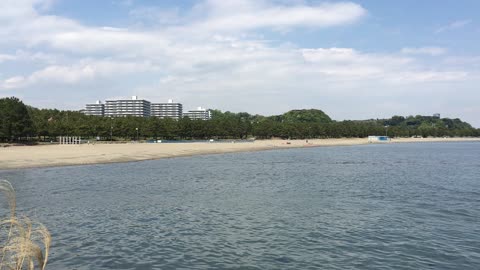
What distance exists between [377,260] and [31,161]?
177ft

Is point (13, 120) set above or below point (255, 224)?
above

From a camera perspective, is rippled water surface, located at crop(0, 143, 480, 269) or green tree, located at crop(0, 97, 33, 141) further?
green tree, located at crop(0, 97, 33, 141)

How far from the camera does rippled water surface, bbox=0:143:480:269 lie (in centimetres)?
1609

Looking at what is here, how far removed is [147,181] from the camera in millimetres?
41500

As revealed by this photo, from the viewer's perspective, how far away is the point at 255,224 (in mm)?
21938

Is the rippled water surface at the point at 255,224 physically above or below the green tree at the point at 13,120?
below

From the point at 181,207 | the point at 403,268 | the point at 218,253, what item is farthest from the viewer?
the point at 181,207

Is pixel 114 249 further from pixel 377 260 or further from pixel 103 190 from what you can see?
pixel 103 190

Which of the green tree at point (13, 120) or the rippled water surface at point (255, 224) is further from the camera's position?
the green tree at point (13, 120)

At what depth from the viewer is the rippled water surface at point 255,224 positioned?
52.8 feet

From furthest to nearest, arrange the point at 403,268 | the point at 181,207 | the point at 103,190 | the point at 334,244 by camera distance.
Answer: the point at 103,190
the point at 181,207
the point at 334,244
the point at 403,268

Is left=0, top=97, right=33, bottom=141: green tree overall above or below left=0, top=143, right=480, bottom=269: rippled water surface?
above

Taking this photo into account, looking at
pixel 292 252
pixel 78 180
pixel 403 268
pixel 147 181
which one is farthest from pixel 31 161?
pixel 403 268

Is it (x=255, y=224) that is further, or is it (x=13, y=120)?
(x=13, y=120)
